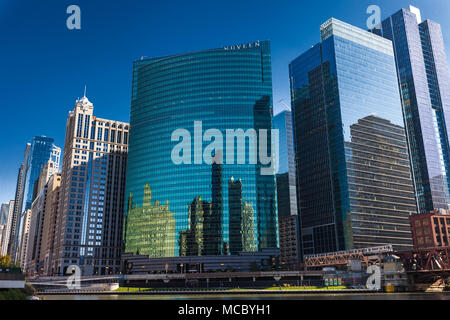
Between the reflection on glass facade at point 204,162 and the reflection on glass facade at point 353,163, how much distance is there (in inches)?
1120

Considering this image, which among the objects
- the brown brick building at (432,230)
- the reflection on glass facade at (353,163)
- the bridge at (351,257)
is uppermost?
the reflection on glass facade at (353,163)

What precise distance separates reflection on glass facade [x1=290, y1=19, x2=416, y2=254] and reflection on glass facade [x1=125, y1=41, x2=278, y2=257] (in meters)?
28.5

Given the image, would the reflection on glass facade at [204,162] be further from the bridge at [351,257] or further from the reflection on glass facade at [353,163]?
the bridge at [351,257]

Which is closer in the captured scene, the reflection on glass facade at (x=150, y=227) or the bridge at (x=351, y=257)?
the bridge at (x=351, y=257)

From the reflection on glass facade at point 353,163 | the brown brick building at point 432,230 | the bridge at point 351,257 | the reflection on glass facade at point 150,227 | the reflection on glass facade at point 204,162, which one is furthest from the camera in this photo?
the reflection on glass facade at point 150,227

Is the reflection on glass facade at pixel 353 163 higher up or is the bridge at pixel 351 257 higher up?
the reflection on glass facade at pixel 353 163

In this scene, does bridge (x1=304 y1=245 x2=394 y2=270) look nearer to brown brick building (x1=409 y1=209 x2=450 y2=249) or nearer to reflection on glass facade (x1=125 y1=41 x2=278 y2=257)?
reflection on glass facade (x1=125 y1=41 x2=278 y2=257)

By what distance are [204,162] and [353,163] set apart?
220 ft

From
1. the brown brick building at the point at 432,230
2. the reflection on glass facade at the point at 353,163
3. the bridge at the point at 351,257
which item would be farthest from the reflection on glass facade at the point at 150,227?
the brown brick building at the point at 432,230

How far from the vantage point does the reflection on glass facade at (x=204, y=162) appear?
173m

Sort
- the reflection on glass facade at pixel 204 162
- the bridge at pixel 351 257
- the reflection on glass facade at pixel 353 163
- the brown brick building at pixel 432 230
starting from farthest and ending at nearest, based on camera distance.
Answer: the reflection on glass facade at pixel 353 163 < the reflection on glass facade at pixel 204 162 < the brown brick building at pixel 432 230 < the bridge at pixel 351 257
